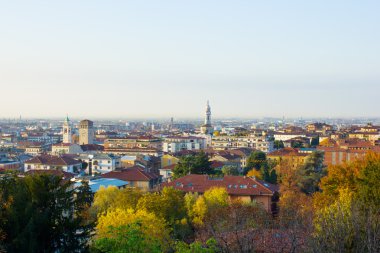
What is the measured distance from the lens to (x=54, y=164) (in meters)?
51.2

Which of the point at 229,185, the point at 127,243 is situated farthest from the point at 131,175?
the point at 127,243

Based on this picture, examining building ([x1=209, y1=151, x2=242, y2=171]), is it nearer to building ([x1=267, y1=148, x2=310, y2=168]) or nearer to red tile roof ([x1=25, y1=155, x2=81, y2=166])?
building ([x1=267, y1=148, x2=310, y2=168])

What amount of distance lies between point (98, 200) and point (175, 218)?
17.0 ft

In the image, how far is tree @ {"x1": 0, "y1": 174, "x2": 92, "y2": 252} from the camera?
14.3 meters

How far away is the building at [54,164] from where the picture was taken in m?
50.7

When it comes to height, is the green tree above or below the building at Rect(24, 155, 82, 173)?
above

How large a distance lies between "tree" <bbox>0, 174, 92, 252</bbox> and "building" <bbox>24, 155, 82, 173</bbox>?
34742 millimetres

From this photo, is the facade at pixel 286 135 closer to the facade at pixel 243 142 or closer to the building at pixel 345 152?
the facade at pixel 243 142

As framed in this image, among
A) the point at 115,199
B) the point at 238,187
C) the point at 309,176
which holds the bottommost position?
the point at 309,176

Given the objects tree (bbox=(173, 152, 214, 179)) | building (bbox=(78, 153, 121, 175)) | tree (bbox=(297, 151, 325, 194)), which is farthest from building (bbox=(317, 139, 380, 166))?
building (bbox=(78, 153, 121, 175))

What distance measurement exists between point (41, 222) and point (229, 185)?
1749cm

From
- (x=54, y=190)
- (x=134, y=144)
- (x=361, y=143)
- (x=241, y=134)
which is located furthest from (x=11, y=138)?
(x=54, y=190)

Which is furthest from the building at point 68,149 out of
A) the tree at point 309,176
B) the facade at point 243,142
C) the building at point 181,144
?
the tree at point 309,176

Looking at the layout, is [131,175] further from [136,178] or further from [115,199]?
[115,199]
